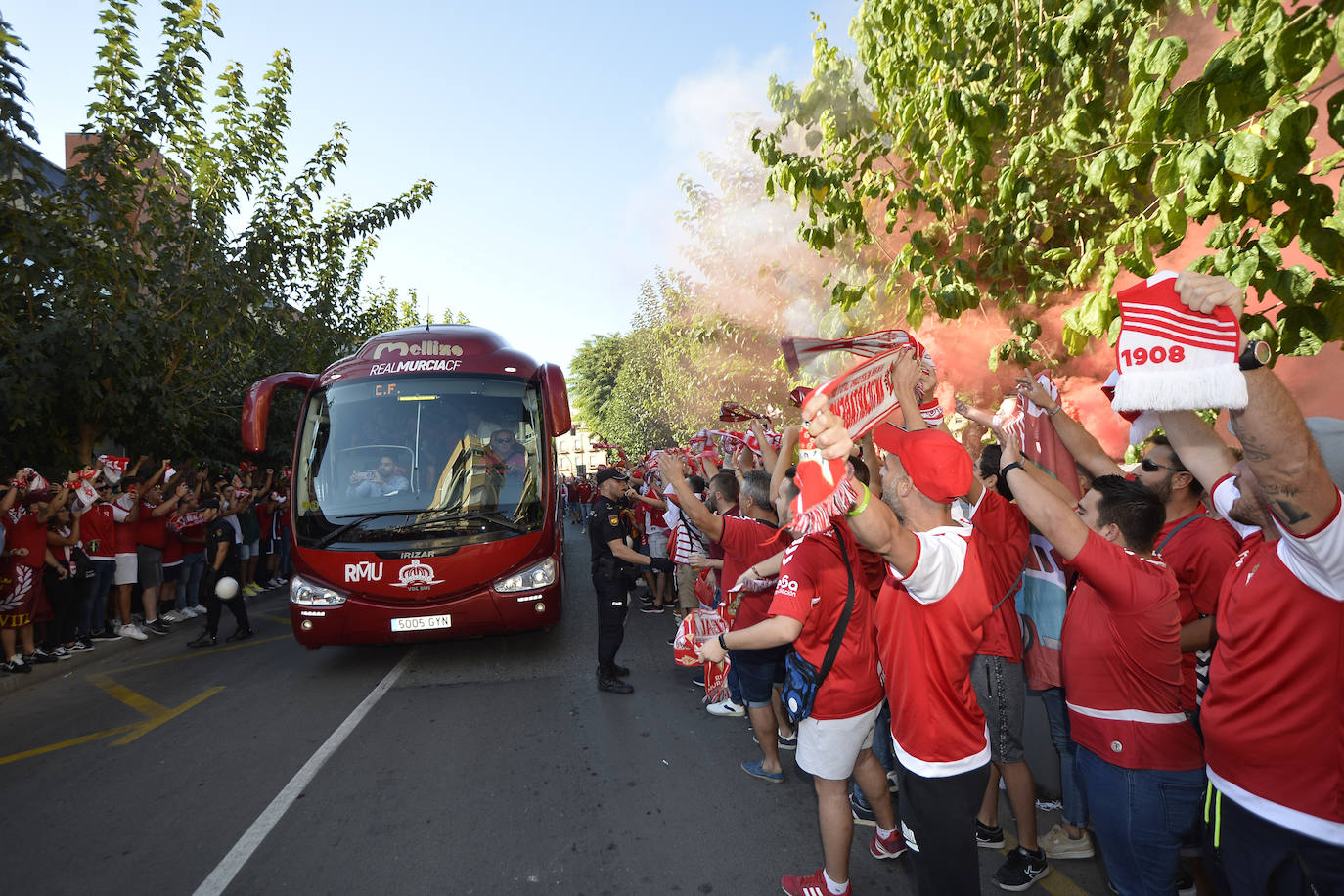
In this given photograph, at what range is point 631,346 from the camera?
1315 inches

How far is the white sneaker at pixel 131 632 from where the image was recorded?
29.0 feet

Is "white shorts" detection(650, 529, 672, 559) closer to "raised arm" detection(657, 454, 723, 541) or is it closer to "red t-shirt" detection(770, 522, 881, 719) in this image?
"raised arm" detection(657, 454, 723, 541)

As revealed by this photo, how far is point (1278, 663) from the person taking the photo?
5.88ft

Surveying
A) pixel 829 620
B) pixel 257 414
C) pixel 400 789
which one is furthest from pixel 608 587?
pixel 257 414

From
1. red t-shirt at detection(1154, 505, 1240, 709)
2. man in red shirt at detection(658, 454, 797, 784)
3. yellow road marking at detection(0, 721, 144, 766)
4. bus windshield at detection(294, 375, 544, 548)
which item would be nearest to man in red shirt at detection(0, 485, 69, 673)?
yellow road marking at detection(0, 721, 144, 766)

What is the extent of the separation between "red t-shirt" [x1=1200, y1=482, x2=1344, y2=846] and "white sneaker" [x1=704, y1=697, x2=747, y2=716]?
391cm

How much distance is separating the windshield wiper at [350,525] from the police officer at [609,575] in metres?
1.76

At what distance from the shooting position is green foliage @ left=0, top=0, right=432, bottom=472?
8531 mm

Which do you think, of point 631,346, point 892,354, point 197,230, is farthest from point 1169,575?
point 631,346

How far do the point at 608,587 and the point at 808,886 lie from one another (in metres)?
3.43

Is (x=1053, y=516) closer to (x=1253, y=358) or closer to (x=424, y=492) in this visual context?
(x=1253, y=358)

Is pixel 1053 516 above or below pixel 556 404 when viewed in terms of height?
below

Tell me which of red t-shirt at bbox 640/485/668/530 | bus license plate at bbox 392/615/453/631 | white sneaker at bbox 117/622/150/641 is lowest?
white sneaker at bbox 117/622/150/641

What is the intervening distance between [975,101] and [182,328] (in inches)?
404
